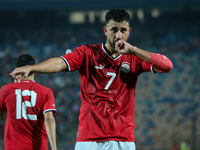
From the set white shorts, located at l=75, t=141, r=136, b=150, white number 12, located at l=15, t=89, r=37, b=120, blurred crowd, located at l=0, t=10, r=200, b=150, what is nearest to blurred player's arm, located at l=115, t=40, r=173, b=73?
white shorts, located at l=75, t=141, r=136, b=150

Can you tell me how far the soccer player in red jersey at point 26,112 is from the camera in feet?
10.4

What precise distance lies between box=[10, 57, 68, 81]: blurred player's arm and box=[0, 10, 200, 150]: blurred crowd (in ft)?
22.3

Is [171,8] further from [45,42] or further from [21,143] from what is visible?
[21,143]

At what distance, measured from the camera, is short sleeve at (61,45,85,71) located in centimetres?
234

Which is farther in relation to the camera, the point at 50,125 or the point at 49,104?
the point at 49,104

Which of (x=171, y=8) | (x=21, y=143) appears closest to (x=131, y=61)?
(x=21, y=143)

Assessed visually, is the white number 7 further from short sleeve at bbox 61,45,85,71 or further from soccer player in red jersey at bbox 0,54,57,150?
soccer player in red jersey at bbox 0,54,57,150

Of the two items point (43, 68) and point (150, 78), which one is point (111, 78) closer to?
point (43, 68)

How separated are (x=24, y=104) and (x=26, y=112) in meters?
0.10

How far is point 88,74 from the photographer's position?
2.54 m

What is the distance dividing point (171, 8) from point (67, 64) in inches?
482

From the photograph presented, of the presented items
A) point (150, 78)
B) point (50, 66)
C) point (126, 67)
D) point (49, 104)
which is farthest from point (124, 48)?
point (150, 78)

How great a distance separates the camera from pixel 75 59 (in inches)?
95.7

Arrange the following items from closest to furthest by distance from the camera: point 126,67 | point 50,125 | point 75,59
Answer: point 75,59
point 126,67
point 50,125
